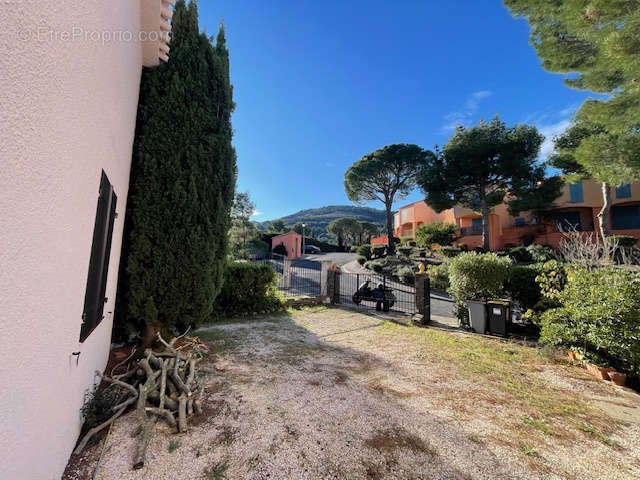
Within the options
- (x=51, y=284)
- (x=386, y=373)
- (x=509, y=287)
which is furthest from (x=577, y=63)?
(x=51, y=284)

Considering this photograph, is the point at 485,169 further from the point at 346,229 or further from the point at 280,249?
the point at 346,229

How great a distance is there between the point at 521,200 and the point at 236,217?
2050cm

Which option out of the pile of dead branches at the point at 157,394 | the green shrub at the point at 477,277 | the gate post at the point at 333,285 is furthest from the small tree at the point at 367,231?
the pile of dead branches at the point at 157,394

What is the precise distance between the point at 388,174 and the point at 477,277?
20414mm

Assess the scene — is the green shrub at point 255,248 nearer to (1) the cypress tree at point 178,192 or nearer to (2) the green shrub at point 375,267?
(2) the green shrub at point 375,267

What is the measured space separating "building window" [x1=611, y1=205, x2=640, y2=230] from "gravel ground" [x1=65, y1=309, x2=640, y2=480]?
25475 mm

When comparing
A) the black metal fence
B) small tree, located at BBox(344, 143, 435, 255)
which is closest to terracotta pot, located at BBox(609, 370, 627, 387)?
A: the black metal fence

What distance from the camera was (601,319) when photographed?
3531mm

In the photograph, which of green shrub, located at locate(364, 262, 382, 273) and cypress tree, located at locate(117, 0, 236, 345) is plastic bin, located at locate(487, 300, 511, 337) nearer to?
cypress tree, located at locate(117, 0, 236, 345)

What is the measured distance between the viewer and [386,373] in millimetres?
3648

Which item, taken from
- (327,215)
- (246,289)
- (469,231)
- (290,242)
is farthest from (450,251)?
(327,215)

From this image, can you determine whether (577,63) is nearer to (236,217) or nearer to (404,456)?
(404,456)

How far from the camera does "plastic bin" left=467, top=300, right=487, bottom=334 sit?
5785 millimetres

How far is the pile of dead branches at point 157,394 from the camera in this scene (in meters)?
2.13
